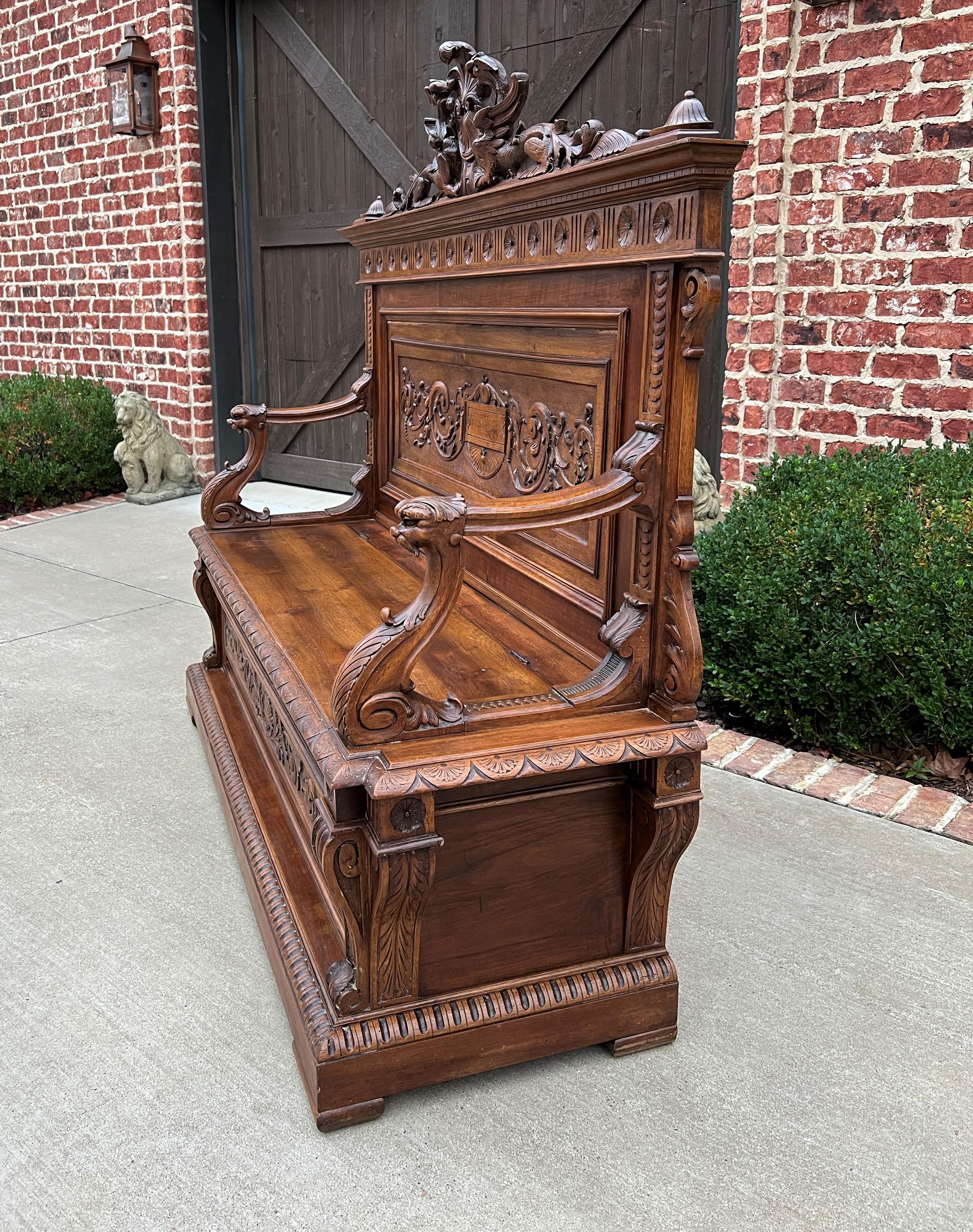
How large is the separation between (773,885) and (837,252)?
240 cm

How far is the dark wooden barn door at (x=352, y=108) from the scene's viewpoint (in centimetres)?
465

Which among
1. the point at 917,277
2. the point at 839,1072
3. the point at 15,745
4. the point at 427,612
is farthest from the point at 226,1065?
the point at 917,277

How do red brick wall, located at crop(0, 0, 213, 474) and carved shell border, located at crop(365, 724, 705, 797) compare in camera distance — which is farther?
red brick wall, located at crop(0, 0, 213, 474)

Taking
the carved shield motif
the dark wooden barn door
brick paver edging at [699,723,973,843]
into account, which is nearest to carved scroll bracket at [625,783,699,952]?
the carved shield motif

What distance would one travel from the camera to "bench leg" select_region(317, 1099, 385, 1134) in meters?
1.79

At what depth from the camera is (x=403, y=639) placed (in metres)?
1.68

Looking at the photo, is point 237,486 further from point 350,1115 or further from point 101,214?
point 101,214

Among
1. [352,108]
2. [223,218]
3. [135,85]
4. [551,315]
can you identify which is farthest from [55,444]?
[551,315]

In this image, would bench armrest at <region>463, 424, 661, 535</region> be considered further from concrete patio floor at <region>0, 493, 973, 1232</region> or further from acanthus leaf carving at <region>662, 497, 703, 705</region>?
concrete patio floor at <region>0, 493, 973, 1232</region>

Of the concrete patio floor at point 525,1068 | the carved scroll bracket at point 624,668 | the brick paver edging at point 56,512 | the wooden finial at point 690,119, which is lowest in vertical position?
the concrete patio floor at point 525,1068

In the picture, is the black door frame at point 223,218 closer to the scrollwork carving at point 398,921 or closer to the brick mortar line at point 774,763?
the brick mortar line at point 774,763

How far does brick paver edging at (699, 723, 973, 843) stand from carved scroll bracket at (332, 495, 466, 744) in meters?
1.61

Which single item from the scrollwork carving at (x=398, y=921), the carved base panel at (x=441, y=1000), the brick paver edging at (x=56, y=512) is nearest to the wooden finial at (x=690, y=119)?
the carved base panel at (x=441, y=1000)

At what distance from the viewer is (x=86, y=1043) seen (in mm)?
2008
